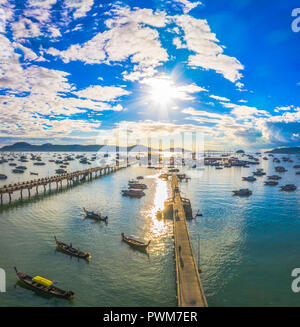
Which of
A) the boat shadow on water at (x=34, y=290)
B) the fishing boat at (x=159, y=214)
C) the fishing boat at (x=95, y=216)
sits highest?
the fishing boat at (x=95, y=216)

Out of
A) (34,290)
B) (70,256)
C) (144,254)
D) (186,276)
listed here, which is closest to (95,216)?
(70,256)

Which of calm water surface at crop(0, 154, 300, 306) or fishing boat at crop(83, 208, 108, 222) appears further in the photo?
fishing boat at crop(83, 208, 108, 222)

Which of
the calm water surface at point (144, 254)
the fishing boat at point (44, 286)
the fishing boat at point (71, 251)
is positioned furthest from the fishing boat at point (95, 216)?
the fishing boat at point (44, 286)

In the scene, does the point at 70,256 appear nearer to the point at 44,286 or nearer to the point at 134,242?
the point at 44,286

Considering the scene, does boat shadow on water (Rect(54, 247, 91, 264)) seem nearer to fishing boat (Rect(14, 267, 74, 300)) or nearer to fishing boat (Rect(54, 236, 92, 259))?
fishing boat (Rect(54, 236, 92, 259))

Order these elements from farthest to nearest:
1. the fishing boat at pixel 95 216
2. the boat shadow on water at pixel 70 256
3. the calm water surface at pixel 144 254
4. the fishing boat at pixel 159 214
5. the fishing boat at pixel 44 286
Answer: the fishing boat at pixel 159 214, the fishing boat at pixel 95 216, the boat shadow on water at pixel 70 256, the calm water surface at pixel 144 254, the fishing boat at pixel 44 286

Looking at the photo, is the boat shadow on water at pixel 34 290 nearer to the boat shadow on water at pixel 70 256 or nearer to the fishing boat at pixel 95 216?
the boat shadow on water at pixel 70 256

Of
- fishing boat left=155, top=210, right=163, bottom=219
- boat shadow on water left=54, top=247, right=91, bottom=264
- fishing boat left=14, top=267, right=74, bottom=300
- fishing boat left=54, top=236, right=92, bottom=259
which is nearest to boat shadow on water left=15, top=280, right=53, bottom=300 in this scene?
fishing boat left=14, top=267, right=74, bottom=300
